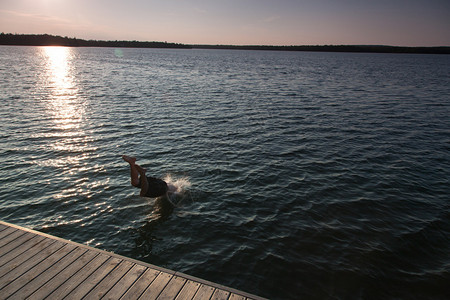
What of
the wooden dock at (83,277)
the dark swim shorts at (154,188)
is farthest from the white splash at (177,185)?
the wooden dock at (83,277)

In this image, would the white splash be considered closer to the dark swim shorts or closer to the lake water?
the lake water

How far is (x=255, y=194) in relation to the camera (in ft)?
45.3

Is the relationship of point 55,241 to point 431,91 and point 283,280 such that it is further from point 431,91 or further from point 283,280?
point 431,91

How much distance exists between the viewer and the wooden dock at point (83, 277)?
21.4 ft

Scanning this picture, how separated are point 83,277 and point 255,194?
342 inches

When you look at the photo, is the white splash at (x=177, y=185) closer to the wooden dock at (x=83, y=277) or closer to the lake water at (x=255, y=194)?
the lake water at (x=255, y=194)

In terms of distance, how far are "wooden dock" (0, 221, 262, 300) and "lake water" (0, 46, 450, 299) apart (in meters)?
2.17

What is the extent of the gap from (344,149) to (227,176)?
381 inches

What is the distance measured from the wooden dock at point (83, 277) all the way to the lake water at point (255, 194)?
85.3 inches

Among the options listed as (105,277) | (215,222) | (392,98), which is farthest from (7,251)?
(392,98)

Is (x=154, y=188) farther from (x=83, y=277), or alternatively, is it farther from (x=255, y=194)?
(x=83, y=277)

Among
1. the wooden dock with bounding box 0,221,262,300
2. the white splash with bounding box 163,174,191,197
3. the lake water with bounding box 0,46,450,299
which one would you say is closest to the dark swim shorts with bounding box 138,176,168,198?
the lake water with bounding box 0,46,450,299

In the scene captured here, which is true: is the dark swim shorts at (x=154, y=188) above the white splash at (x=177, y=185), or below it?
above

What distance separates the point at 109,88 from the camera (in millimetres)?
42656
